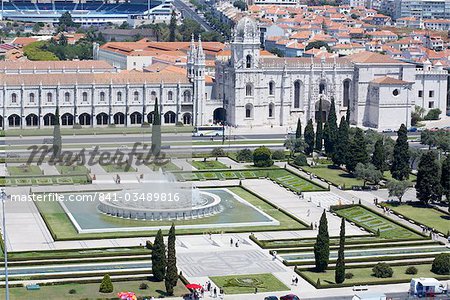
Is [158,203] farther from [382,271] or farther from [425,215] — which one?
[382,271]

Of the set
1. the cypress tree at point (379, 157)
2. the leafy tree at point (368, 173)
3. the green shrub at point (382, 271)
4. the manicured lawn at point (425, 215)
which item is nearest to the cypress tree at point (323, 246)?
the green shrub at point (382, 271)

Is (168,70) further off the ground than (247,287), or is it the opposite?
(168,70)

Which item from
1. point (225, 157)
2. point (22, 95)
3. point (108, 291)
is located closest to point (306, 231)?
point (108, 291)

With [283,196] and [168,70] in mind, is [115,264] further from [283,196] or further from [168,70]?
[168,70]

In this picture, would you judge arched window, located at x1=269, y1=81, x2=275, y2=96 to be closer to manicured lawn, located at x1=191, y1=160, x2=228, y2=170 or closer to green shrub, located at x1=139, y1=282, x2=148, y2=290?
manicured lawn, located at x1=191, y1=160, x2=228, y2=170

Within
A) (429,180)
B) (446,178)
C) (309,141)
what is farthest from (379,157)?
(309,141)

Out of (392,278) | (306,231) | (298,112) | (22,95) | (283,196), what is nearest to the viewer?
(392,278)

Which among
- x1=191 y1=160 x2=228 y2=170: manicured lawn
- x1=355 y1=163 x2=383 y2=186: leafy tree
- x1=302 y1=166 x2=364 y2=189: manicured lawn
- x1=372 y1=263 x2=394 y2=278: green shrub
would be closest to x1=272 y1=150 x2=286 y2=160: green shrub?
x1=302 y1=166 x2=364 y2=189: manicured lawn

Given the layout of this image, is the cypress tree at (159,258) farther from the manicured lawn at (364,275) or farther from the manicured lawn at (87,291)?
the manicured lawn at (364,275)
